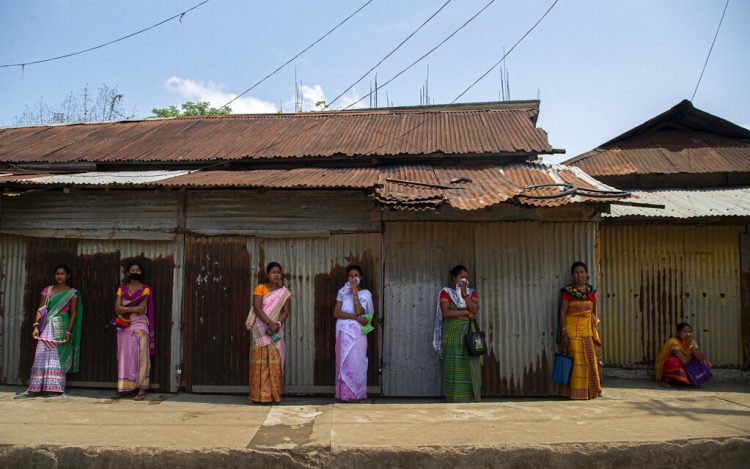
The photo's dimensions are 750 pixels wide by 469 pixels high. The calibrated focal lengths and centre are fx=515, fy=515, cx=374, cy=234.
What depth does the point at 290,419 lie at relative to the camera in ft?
15.4

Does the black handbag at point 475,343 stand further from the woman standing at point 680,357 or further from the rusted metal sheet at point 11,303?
the rusted metal sheet at point 11,303

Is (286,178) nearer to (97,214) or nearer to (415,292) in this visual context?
(415,292)

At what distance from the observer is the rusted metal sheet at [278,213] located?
623cm

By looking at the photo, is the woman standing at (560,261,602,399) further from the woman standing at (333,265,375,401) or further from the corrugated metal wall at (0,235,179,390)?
the corrugated metal wall at (0,235,179,390)

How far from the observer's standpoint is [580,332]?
5836mm

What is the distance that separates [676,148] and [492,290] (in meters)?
5.50

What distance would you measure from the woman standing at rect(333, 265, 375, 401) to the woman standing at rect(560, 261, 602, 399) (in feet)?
7.36

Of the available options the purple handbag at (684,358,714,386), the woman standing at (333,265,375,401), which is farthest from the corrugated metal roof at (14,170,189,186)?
the purple handbag at (684,358,714,386)

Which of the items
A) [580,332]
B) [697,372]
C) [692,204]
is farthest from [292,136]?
[697,372]

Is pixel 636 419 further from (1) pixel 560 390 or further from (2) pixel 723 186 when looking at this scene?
(2) pixel 723 186

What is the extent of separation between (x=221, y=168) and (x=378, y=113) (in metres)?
3.45

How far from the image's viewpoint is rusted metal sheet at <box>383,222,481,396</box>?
20.1 ft

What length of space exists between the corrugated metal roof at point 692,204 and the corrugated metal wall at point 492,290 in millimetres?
1295

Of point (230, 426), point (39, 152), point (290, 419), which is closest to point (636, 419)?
point (290, 419)
